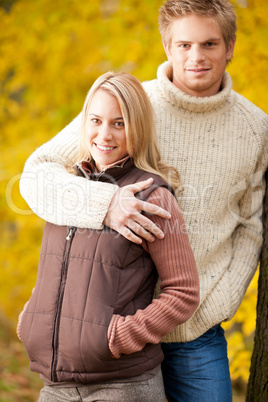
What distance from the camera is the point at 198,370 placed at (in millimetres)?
2480

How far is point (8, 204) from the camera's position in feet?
15.2

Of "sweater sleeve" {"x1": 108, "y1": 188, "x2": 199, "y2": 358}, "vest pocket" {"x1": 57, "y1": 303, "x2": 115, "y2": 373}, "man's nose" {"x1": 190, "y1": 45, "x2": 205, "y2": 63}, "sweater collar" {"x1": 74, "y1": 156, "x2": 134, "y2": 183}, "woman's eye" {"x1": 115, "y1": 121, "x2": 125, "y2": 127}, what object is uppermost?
"man's nose" {"x1": 190, "y1": 45, "x2": 205, "y2": 63}

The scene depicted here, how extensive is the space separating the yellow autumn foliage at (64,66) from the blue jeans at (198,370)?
0.69 m

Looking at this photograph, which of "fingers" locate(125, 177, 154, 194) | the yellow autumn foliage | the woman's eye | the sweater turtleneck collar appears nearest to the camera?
"fingers" locate(125, 177, 154, 194)

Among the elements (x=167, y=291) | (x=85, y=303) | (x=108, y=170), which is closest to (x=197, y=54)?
(x=108, y=170)

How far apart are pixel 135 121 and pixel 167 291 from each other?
30.2 inches

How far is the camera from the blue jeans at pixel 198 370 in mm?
2457

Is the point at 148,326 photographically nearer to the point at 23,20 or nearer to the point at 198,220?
the point at 198,220

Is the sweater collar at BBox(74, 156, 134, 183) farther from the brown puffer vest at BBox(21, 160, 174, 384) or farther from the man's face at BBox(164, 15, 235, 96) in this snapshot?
the man's face at BBox(164, 15, 235, 96)

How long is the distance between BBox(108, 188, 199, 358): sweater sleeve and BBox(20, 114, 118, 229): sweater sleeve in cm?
24

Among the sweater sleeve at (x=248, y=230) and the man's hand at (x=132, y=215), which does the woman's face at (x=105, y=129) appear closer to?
the man's hand at (x=132, y=215)

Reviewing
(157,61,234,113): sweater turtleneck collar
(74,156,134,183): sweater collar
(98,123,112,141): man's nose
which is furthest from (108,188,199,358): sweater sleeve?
(157,61,234,113): sweater turtleneck collar

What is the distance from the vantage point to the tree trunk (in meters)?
2.58

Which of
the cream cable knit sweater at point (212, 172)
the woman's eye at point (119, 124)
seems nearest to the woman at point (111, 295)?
the woman's eye at point (119, 124)
